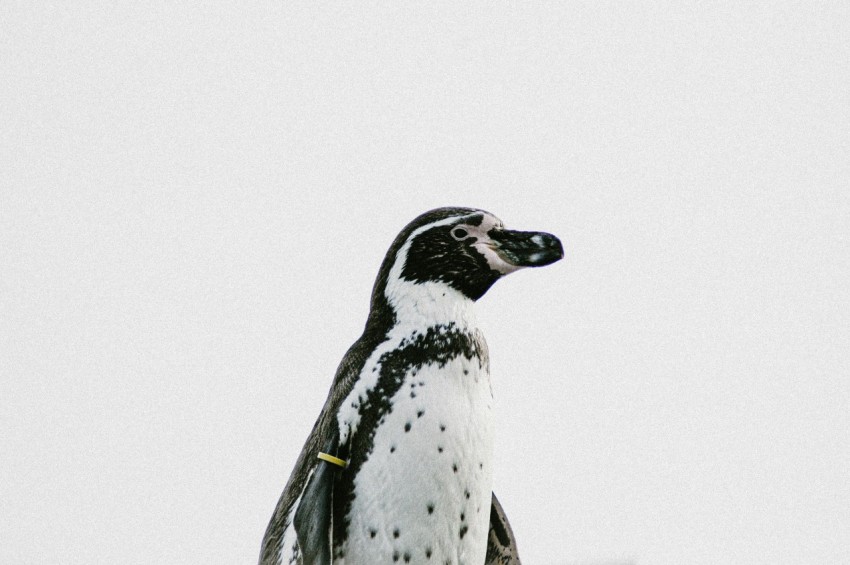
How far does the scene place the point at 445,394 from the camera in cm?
200

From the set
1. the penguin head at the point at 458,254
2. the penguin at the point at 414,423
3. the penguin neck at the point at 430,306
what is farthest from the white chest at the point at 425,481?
the penguin head at the point at 458,254

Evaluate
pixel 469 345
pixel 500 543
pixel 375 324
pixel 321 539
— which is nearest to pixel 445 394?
pixel 469 345

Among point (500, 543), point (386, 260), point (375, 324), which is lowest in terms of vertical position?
point (500, 543)

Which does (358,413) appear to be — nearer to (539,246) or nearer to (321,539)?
(321,539)

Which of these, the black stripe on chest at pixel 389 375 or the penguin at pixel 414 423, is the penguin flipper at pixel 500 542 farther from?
the black stripe on chest at pixel 389 375

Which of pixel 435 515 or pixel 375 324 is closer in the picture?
pixel 435 515

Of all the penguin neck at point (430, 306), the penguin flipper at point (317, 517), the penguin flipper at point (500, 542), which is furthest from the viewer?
the penguin flipper at point (500, 542)

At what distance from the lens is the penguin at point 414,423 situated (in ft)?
6.28

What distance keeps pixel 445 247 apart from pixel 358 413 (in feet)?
1.55

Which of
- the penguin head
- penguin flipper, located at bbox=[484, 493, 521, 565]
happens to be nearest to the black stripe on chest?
the penguin head

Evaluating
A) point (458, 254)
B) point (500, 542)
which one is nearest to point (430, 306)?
point (458, 254)

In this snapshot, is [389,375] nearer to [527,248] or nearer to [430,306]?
[430,306]

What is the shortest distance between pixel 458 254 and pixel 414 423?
45 centimetres

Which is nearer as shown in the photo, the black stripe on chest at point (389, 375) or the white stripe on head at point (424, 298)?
the black stripe on chest at point (389, 375)
